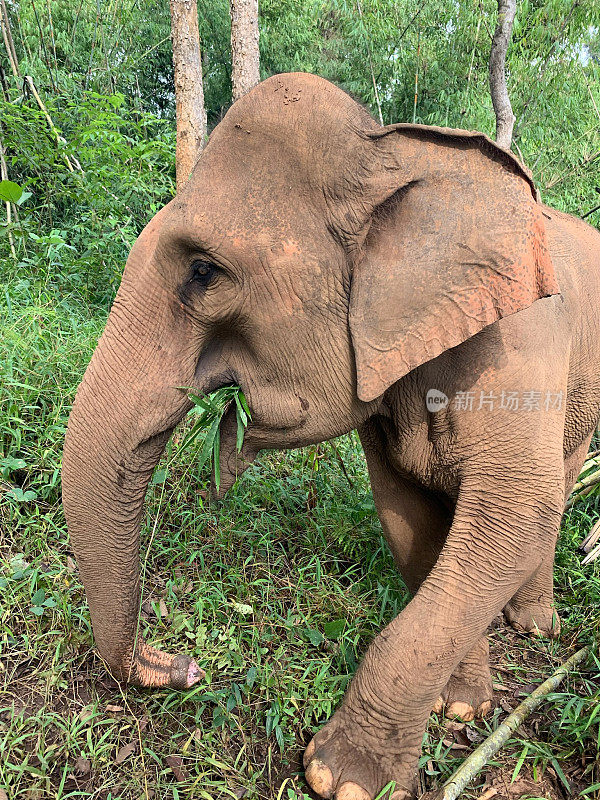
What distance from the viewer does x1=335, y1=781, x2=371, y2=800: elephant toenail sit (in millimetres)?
1873

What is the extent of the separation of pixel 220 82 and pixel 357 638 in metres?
14.3

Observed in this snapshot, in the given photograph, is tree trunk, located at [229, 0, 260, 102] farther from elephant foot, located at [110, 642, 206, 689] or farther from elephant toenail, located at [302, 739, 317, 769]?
elephant toenail, located at [302, 739, 317, 769]

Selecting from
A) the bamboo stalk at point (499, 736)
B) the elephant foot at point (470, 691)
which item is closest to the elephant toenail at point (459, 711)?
the elephant foot at point (470, 691)

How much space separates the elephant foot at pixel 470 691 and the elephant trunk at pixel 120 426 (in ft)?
4.49

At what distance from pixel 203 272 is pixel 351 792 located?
1.51m

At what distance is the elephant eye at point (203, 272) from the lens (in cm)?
159

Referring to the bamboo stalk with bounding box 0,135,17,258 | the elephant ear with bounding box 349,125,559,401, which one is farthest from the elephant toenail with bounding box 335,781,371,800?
the bamboo stalk with bounding box 0,135,17,258

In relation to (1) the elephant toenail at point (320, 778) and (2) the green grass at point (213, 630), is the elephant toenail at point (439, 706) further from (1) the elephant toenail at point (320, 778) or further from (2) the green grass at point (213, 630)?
(1) the elephant toenail at point (320, 778)

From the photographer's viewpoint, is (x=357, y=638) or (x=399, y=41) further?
(x=399, y=41)

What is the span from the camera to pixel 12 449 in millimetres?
2748

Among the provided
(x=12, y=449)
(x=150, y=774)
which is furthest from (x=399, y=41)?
(x=150, y=774)

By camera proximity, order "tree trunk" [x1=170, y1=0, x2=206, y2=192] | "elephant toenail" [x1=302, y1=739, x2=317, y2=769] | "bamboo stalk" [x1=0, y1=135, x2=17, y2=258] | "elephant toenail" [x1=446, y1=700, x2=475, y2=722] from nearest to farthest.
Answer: "elephant toenail" [x1=302, y1=739, x2=317, y2=769], "elephant toenail" [x1=446, y1=700, x2=475, y2=722], "bamboo stalk" [x1=0, y1=135, x2=17, y2=258], "tree trunk" [x1=170, y1=0, x2=206, y2=192]

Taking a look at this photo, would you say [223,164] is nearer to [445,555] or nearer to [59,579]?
[445,555]

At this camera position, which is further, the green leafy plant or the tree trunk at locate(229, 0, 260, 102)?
the tree trunk at locate(229, 0, 260, 102)
